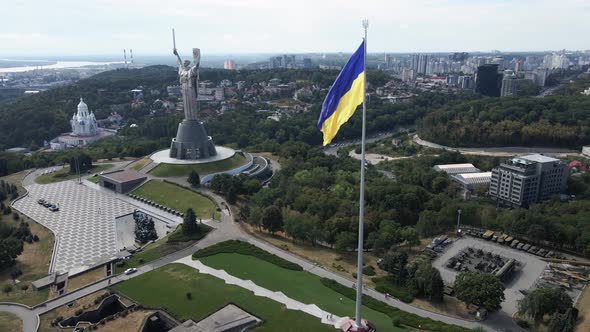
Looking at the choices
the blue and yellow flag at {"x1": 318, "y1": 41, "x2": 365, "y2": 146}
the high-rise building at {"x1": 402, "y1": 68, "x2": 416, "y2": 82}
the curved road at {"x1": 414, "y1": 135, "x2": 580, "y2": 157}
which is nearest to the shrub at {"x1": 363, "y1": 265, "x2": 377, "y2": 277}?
the blue and yellow flag at {"x1": 318, "y1": 41, "x2": 365, "y2": 146}

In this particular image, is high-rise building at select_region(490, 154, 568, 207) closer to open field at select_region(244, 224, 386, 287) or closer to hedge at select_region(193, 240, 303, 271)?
open field at select_region(244, 224, 386, 287)

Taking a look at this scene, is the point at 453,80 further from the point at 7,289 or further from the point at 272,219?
the point at 7,289

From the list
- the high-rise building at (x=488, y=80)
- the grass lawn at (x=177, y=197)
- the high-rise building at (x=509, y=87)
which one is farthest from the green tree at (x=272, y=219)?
the high-rise building at (x=509, y=87)

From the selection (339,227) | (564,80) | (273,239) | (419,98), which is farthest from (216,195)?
(564,80)

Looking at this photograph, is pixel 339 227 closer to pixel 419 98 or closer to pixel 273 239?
pixel 273 239

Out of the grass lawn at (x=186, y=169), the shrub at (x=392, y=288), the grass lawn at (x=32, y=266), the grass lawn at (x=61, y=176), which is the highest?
the grass lawn at (x=186, y=169)

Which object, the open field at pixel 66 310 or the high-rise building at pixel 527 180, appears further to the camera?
the high-rise building at pixel 527 180

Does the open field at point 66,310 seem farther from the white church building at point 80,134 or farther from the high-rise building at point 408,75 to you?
the high-rise building at point 408,75
